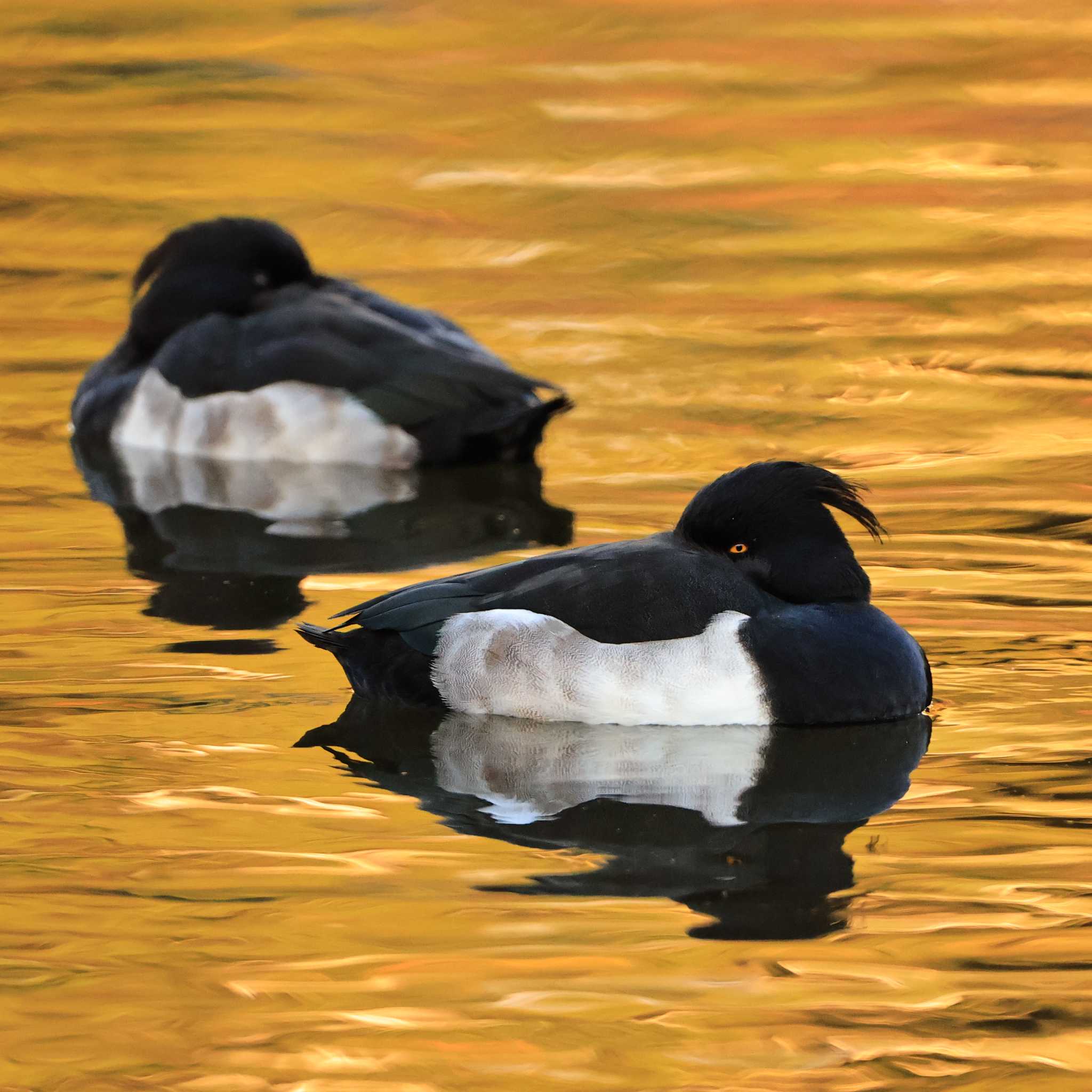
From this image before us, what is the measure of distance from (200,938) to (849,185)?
11.9 m

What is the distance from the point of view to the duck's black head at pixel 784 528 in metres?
6.72

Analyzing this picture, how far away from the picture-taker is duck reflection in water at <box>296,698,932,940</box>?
5520 millimetres

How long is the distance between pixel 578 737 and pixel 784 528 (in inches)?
37.4

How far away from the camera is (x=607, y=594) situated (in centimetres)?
652

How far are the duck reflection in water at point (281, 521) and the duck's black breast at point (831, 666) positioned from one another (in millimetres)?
2147

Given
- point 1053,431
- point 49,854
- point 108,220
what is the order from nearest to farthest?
point 49,854
point 1053,431
point 108,220

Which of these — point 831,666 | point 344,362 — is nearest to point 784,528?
point 831,666

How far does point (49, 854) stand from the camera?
19.0ft

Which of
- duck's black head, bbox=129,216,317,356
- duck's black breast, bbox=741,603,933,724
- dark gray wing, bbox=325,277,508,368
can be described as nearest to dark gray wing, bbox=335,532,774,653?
duck's black breast, bbox=741,603,933,724

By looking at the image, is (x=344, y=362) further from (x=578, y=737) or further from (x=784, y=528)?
(x=578, y=737)

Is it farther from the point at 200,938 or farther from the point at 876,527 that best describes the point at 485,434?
the point at 200,938

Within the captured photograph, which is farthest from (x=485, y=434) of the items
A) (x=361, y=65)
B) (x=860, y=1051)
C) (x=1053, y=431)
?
(x=361, y=65)

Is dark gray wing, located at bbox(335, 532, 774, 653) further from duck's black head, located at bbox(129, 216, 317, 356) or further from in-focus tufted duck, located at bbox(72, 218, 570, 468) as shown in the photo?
duck's black head, located at bbox(129, 216, 317, 356)

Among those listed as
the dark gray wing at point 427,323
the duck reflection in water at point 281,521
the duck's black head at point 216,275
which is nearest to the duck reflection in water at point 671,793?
the duck reflection in water at point 281,521
